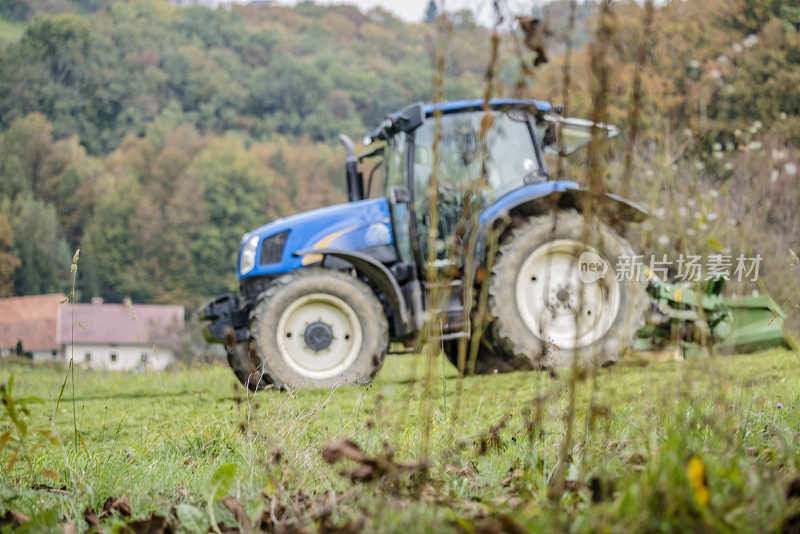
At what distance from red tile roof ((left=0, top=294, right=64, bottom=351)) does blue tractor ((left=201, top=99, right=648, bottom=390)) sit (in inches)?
844

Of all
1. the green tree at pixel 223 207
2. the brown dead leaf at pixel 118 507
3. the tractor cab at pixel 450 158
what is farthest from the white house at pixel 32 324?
the brown dead leaf at pixel 118 507

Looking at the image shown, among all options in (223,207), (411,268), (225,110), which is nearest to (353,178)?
(411,268)

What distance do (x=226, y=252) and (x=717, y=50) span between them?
33430 millimetres

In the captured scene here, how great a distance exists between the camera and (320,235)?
633 centimetres

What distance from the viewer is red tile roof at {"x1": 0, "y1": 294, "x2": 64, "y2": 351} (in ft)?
85.3

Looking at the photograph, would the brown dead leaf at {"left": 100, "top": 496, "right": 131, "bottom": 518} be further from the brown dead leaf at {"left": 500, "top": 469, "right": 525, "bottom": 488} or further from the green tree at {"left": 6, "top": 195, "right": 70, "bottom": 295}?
the green tree at {"left": 6, "top": 195, "right": 70, "bottom": 295}

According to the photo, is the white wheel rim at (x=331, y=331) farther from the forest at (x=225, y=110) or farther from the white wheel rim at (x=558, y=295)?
the forest at (x=225, y=110)

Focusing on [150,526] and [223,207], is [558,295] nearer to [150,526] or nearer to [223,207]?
[150,526]

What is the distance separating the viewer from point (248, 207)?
168ft

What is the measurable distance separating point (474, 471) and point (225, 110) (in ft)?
228

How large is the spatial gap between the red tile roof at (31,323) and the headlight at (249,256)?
2082cm

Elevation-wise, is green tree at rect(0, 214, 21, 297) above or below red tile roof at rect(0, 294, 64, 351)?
above

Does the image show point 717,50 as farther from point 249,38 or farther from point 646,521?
point 249,38

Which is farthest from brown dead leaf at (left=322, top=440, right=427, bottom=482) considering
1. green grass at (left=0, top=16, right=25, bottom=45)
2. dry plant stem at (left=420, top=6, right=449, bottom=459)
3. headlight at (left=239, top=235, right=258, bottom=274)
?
green grass at (left=0, top=16, right=25, bottom=45)
